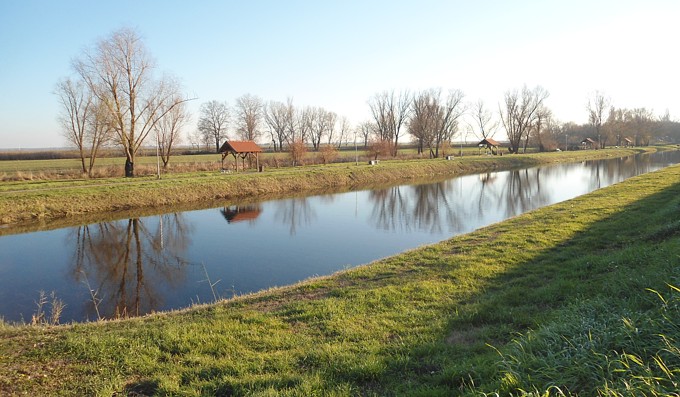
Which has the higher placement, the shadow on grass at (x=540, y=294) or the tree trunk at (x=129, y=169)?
the tree trunk at (x=129, y=169)

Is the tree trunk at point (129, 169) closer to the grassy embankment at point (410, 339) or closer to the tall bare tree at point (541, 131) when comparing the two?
the grassy embankment at point (410, 339)

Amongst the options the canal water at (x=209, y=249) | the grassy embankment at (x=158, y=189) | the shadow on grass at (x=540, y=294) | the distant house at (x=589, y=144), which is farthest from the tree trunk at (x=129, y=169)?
the distant house at (x=589, y=144)

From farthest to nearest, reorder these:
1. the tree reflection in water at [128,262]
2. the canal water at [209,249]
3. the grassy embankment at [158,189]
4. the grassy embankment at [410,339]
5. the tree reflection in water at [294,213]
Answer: the grassy embankment at [158,189]
the tree reflection in water at [294,213]
the canal water at [209,249]
the tree reflection in water at [128,262]
the grassy embankment at [410,339]

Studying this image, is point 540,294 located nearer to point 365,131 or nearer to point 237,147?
point 237,147

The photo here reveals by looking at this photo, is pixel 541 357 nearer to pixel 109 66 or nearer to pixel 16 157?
pixel 109 66

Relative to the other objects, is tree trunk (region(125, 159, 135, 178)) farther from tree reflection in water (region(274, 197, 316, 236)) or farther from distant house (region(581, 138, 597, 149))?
distant house (region(581, 138, 597, 149))

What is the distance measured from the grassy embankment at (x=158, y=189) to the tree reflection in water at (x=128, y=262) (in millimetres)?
3328

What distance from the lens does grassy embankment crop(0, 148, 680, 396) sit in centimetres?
306

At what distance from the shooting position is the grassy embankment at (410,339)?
3062 mm

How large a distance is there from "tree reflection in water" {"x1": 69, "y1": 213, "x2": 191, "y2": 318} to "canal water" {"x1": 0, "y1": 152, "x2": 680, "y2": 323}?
0.10ft

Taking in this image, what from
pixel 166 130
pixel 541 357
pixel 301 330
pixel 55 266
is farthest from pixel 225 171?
pixel 541 357

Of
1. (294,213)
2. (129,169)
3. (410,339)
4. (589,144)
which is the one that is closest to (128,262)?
(294,213)

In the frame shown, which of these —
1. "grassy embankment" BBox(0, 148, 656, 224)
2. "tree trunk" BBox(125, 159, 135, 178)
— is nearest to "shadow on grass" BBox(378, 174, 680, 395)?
"grassy embankment" BBox(0, 148, 656, 224)

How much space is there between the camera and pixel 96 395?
3.59 m
